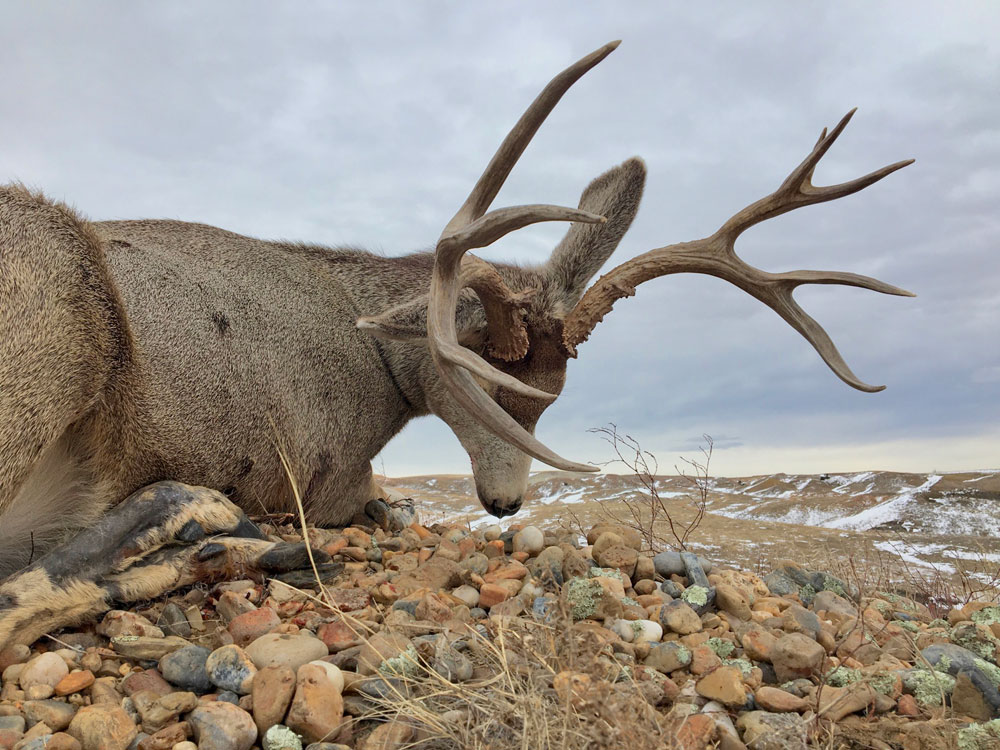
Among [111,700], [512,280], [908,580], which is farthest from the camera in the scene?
[908,580]

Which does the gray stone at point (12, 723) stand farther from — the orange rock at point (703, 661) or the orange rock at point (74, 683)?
the orange rock at point (703, 661)

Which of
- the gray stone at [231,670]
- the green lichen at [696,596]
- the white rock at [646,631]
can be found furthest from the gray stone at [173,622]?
the green lichen at [696,596]

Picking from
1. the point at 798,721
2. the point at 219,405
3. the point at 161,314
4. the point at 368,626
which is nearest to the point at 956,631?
the point at 798,721

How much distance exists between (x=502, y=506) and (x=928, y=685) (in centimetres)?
298

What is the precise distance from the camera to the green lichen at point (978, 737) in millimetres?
2906

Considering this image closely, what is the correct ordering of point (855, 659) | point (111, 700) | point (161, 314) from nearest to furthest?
1. point (111, 700)
2. point (855, 659)
3. point (161, 314)

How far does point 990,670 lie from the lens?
3.55m

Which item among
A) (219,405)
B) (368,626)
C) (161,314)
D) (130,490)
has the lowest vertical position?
(368,626)

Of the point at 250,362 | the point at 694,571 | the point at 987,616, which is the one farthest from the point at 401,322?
the point at 987,616

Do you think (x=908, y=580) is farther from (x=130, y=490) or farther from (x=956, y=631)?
(x=130, y=490)

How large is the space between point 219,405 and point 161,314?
666 mm

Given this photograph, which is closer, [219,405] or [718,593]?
[718,593]

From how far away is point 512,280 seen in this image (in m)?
5.54

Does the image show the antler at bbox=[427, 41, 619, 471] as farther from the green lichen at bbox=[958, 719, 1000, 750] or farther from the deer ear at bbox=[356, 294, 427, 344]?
the green lichen at bbox=[958, 719, 1000, 750]
